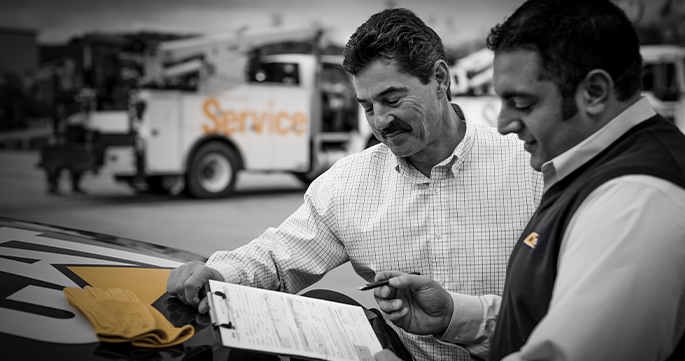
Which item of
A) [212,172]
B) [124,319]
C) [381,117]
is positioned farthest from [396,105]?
[212,172]

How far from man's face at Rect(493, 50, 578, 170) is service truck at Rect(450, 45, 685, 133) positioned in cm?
1045

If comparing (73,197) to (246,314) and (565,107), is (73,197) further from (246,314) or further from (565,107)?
(565,107)

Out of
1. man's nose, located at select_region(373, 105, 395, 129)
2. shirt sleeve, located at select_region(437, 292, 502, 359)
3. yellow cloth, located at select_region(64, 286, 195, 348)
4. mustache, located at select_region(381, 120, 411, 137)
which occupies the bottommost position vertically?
Answer: shirt sleeve, located at select_region(437, 292, 502, 359)

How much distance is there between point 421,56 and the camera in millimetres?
1993

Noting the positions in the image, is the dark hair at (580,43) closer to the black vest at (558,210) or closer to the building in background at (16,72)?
the black vest at (558,210)

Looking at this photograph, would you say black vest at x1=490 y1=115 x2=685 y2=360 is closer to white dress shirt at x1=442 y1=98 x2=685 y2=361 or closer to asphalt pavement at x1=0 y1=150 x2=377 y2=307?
white dress shirt at x1=442 y1=98 x2=685 y2=361

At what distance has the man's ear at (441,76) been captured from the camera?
2072mm

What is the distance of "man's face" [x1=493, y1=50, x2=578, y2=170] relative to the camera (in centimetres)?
110

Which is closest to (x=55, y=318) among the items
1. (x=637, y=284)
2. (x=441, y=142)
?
(x=637, y=284)

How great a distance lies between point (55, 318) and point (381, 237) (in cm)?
101

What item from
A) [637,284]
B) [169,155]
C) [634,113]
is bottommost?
[169,155]

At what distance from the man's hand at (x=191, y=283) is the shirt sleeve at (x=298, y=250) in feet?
0.49

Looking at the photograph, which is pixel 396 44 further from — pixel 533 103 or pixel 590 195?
pixel 590 195

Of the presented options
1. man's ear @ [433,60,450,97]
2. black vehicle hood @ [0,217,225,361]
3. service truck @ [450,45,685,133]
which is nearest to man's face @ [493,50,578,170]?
black vehicle hood @ [0,217,225,361]
